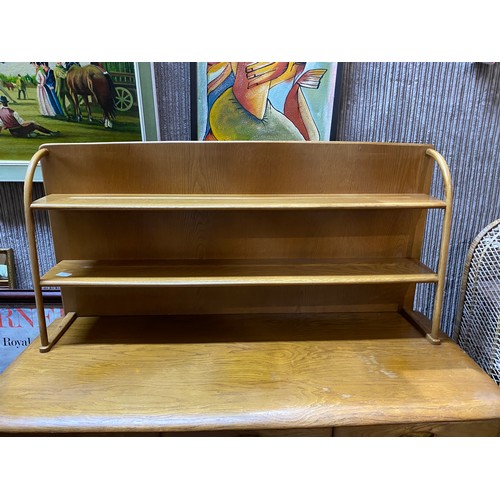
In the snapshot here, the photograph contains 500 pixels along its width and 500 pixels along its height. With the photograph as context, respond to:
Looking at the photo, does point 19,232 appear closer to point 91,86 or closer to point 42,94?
point 42,94

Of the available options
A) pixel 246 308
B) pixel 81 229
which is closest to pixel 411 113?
pixel 246 308

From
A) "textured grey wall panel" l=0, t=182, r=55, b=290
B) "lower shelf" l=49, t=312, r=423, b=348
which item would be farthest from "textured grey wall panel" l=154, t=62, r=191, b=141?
"lower shelf" l=49, t=312, r=423, b=348

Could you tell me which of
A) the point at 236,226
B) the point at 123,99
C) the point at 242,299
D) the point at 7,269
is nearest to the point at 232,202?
the point at 236,226

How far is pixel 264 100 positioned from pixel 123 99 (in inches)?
21.0

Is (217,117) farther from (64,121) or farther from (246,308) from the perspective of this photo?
(246,308)

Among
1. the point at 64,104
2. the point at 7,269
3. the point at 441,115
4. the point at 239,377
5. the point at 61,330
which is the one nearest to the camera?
the point at 239,377

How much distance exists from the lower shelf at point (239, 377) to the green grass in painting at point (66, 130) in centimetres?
70

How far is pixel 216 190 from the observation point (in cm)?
130

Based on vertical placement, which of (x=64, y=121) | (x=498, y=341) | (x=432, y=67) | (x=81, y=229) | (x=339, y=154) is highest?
(x=432, y=67)

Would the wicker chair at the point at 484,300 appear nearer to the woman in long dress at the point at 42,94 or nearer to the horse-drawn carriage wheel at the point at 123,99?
the horse-drawn carriage wheel at the point at 123,99

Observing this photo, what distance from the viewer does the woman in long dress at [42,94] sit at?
4.55ft

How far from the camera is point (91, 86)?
1405 millimetres

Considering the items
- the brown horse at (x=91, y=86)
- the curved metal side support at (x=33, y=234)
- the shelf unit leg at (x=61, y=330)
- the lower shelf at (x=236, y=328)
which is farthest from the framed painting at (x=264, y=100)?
the shelf unit leg at (x=61, y=330)

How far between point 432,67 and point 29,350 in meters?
1.82
